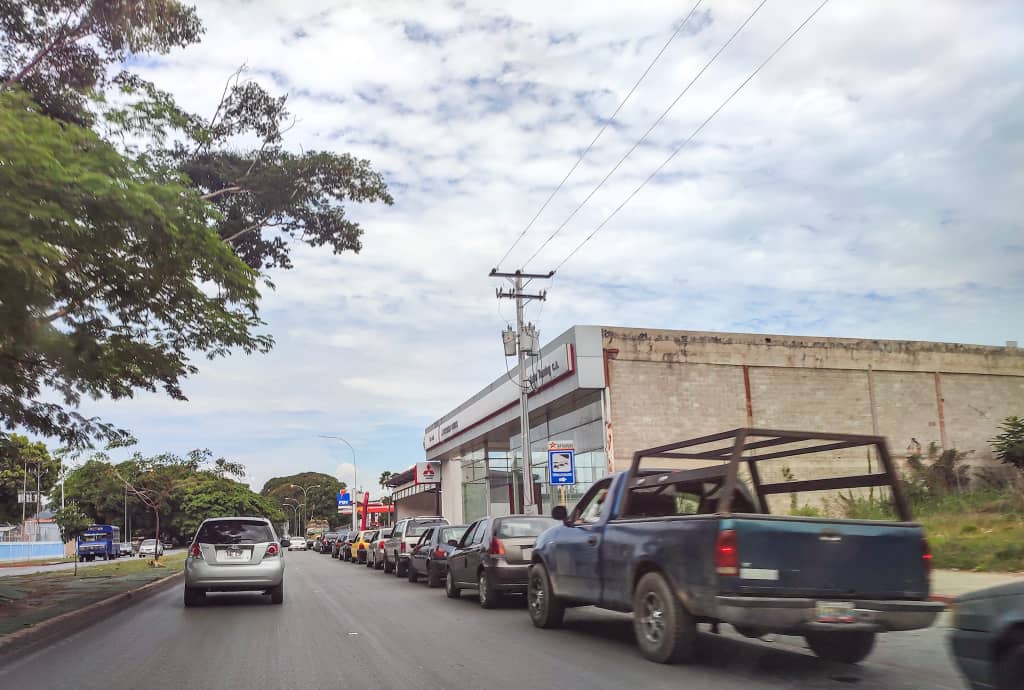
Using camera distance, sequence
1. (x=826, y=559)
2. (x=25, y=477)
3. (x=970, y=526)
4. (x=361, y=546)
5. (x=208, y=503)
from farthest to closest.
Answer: (x=208, y=503) < (x=25, y=477) < (x=361, y=546) < (x=970, y=526) < (x=826, y=559)

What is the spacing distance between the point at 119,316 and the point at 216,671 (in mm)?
6689

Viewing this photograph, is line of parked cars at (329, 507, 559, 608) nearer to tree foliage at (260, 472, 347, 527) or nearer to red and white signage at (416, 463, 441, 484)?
red and white signage at (416, 463, 441, 484)

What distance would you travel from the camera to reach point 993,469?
110 feet

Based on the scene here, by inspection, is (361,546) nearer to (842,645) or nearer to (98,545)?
(842,645)

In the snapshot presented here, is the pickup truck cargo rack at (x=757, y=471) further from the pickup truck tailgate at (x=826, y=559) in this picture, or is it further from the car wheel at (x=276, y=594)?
the car wheel at (x=276, y=594)

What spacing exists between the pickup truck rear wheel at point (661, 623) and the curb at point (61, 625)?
6.82 meters

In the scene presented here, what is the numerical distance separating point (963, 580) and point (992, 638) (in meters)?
9.66

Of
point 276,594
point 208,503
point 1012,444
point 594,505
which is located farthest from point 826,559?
point 208,503

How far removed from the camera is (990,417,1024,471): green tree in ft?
100

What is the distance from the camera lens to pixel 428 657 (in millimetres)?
8883

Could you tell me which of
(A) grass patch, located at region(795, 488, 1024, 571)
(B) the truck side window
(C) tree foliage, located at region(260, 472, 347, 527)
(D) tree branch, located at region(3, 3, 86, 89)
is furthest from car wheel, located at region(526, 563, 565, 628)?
(C) tree foliage, located at region(260, 472, 347, 527)

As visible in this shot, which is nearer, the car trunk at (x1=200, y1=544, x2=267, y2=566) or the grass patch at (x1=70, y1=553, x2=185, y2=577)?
the car trunk at (x1=200, y1=544, x2=267, y2=566)

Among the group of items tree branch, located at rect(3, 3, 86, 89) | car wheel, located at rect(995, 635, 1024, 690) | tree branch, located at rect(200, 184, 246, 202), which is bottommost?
car wheel, located at rect(995, 635, 1024, 690)

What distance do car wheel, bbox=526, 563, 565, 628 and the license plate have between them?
4.17 metres
